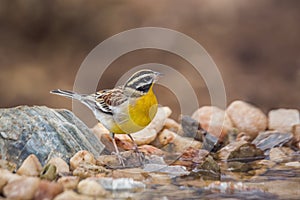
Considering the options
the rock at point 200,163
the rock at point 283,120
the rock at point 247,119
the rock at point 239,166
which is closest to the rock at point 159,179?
the rock at point 200,163

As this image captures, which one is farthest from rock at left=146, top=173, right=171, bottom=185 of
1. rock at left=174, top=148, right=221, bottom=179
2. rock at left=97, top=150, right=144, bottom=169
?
rock at left=97, top=150, right=144, bottom=169

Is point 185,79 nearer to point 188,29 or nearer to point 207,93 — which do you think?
point 207,93

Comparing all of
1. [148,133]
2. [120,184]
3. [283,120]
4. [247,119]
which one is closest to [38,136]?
[120,184]

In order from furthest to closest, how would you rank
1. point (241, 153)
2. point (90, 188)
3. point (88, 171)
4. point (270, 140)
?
point (270, 140)
point (241, 153)
point (88, 171)
point (90, 188)

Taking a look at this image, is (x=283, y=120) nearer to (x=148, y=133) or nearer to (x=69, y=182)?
(x=148, y=133)

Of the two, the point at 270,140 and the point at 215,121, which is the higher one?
the point at 215,121

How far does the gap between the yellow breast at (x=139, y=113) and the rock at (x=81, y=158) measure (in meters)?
0.21

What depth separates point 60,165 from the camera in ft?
10.2

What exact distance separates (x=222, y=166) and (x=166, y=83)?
7.75ft

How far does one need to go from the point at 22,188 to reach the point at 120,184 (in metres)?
0.43

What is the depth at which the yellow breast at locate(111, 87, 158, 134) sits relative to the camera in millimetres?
3170

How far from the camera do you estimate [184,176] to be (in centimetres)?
303

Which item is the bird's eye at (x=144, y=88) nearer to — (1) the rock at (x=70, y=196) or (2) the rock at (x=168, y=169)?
(2) the rock at (x=168, y=169)

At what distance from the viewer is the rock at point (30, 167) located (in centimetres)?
289
